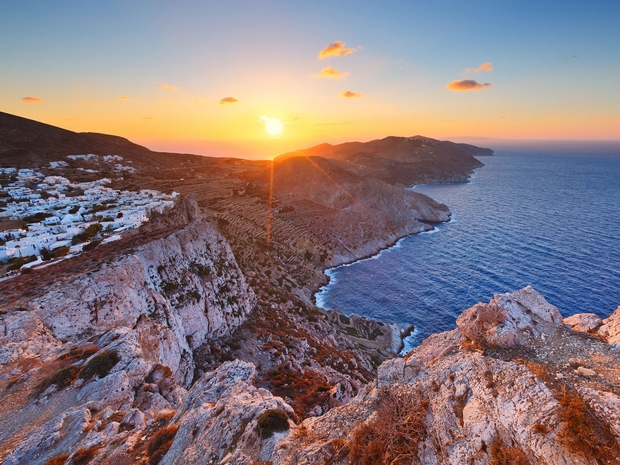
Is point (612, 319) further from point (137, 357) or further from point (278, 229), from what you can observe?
point (278, 229)

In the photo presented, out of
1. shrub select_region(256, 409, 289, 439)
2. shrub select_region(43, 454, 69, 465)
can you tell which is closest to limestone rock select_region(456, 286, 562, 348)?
shrub select_region(256, 409, 289, 439)

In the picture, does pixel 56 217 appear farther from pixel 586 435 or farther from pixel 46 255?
pixel 586 435

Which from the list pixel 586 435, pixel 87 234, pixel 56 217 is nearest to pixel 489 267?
pixel 586 435

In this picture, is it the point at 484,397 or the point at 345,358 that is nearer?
the point at 484,397

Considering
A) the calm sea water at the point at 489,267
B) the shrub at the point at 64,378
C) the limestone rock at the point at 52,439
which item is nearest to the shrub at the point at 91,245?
the shrub at the point at 64,378

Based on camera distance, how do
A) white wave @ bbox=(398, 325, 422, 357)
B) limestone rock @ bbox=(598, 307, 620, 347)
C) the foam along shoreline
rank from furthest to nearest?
the foam along shoreline, white wave @ bbox=(398, 325, 422, 357), limestone rock @ bbox=(598, 307, 620, 347)

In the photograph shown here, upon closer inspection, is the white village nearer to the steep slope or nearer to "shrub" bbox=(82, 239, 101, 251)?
"shrub" bbox=(82, 239, 101, 251)

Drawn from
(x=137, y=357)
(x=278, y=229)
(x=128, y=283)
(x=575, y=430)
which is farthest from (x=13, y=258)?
(x=278, y=229)
